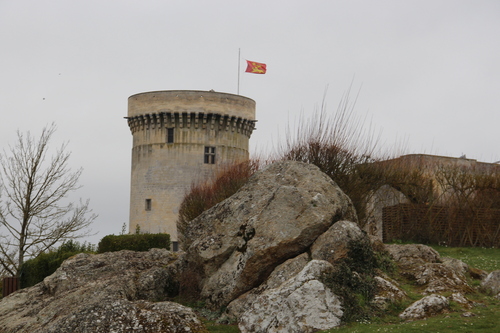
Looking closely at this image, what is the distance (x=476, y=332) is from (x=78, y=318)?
8.18 metres

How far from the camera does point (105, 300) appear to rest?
50.6 ft

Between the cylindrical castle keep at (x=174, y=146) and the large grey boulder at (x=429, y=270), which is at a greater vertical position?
the cylindrical castle keep at (x=174, y=146)

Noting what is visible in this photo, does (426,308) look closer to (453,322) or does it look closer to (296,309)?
(453,322)

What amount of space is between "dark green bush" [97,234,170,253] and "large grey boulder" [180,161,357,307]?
11743 mm

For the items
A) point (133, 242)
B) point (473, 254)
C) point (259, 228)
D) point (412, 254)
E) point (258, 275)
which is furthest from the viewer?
point (133, 242)

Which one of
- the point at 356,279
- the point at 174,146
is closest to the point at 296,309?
the point at 356,279

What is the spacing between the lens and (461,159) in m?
47.8

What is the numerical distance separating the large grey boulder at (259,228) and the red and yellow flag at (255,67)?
99.7ft

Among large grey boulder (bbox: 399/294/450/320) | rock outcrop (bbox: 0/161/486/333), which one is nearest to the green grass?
rock outcrop (bbox: 0/161/486/333)

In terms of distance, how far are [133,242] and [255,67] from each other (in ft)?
75.1

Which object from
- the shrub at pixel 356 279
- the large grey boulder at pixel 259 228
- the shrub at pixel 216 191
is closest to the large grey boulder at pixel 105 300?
the large grey boulder at pixel 259 228

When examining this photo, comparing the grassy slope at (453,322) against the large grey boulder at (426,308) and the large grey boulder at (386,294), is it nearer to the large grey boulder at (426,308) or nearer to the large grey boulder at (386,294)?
the large grey boulder at (426,308)

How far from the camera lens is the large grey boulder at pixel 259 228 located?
16922 mm

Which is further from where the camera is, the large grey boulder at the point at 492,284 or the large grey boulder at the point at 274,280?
the large grey boulder at the point at 492,284
